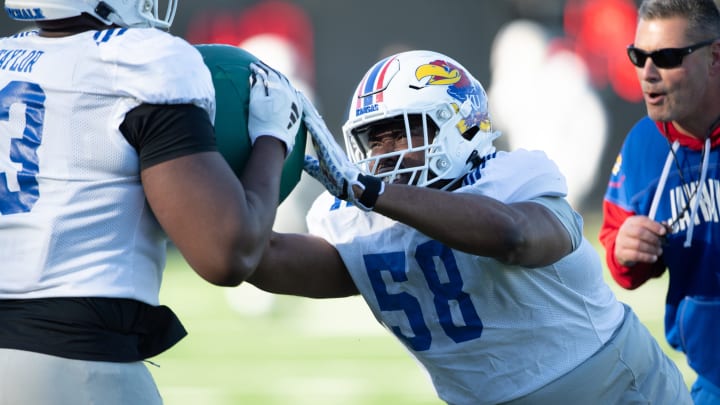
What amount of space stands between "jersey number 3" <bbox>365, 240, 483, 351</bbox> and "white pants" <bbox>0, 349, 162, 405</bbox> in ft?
3.29

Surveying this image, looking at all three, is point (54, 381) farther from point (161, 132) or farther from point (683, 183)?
point (683, 183)

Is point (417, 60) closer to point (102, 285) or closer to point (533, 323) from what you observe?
point (533, 323)

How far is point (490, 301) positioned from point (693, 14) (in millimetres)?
1479

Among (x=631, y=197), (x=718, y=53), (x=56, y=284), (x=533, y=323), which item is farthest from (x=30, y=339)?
(x=718, y=53)

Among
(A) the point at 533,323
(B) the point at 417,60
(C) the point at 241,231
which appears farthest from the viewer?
(B) the point at 417,60

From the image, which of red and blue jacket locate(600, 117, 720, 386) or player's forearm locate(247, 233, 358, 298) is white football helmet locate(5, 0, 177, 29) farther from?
red and blue jacket locate(600, 117, 720, 386)

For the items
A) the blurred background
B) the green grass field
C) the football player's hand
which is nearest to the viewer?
the football player's hand

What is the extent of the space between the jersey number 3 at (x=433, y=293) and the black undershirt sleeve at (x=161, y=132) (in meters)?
0.97

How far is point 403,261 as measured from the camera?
9.27 feet

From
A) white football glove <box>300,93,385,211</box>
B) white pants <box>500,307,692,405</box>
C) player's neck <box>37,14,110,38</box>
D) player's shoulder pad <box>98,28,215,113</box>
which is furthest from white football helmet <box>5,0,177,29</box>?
white pants <box>500,307,692,405</box>

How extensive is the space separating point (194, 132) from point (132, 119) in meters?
0.12

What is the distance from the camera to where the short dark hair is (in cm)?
356

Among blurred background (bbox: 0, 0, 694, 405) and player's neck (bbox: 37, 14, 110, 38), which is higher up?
player's neck (bbox: 37, 14, 110, 38)

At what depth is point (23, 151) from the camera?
2039mm
